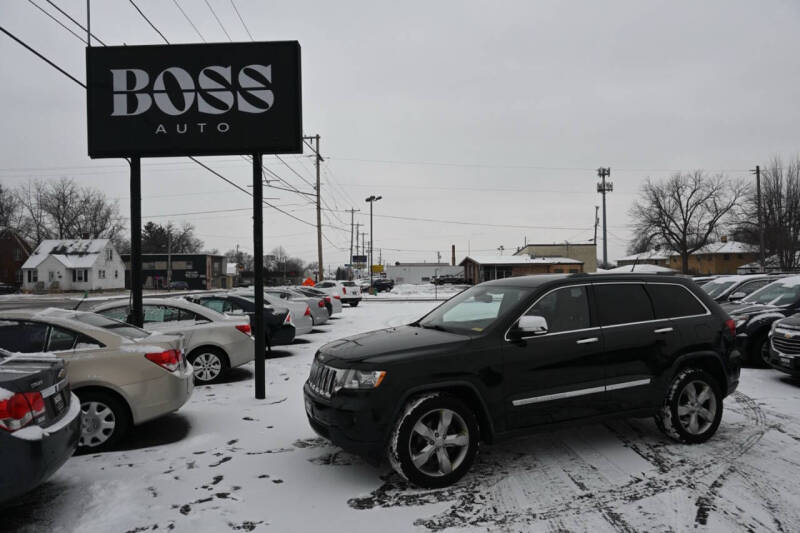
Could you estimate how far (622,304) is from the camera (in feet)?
15.8

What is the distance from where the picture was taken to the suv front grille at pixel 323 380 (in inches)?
162

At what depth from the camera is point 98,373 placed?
4820 mm

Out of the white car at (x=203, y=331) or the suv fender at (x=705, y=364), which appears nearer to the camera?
the suv fender at (x=705, y=364)

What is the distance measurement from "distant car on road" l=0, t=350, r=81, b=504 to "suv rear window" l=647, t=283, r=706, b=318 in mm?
5240

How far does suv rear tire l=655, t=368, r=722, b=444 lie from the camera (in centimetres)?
481

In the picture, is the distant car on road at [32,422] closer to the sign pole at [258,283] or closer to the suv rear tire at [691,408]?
the sign pole at [258,283]

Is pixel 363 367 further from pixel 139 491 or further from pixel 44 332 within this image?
pixel 44 332

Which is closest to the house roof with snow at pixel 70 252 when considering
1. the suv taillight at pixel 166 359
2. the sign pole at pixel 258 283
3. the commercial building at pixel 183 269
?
the commercial building at pixel 183 269

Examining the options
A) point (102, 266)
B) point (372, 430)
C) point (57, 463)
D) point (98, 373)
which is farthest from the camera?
point (102, 266)

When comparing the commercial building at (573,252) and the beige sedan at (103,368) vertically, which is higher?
the commercial building at (573,252)

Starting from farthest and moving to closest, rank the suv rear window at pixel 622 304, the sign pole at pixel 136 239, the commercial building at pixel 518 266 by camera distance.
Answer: the commercial building at pixel 518 266, the sign pole at pixel 136 239, the suv rear window at pixel 622 304

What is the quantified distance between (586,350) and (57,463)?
13.9ft

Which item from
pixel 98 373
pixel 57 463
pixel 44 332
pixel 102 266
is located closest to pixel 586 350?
pixel 57 463

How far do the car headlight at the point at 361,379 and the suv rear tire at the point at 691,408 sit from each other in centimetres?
290
